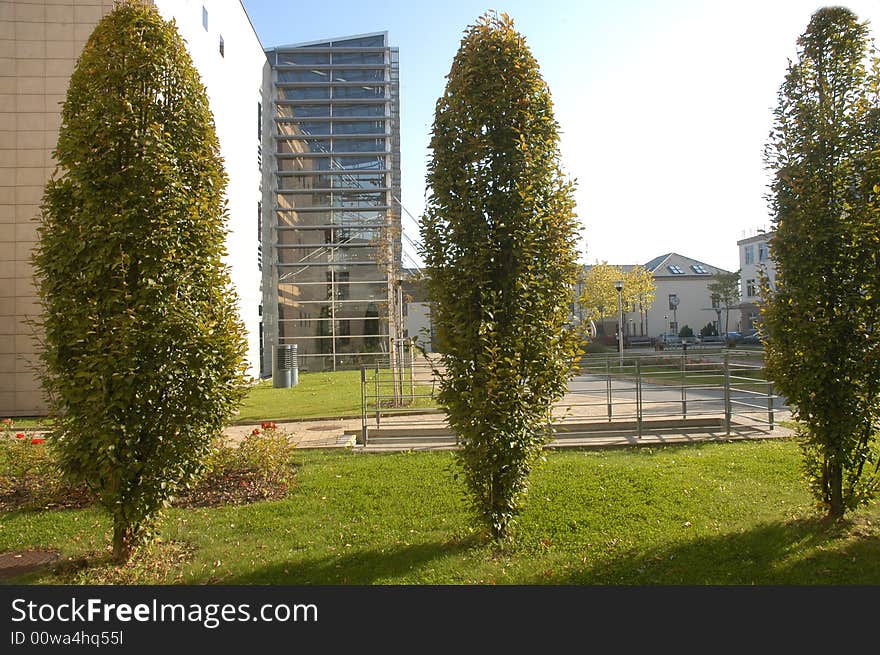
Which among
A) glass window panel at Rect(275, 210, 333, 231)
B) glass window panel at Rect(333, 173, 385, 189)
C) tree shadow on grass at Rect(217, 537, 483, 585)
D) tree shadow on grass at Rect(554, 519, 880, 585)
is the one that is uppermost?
glass window panel at Rect(333, 173, 385, 189)

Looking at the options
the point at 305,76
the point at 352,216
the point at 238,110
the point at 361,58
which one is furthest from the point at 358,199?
the point at 361,58

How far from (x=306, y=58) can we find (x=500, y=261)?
115ft

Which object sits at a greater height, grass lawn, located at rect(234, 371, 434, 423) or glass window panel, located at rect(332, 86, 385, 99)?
glass window panel, located at rect(332, 86, 385, 99)

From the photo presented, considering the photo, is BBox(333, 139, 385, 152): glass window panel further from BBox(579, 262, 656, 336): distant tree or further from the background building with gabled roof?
the background building with gabled roof

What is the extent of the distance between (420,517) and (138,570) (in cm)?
280

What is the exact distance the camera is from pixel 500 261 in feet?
17.9

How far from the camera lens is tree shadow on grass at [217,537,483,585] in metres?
5.08

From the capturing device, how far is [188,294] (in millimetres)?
5305

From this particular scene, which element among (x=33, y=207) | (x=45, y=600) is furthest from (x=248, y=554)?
(x=33, y=207)

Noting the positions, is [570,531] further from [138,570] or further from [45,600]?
[45,600]

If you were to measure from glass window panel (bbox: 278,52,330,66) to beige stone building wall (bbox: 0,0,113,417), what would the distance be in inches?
771

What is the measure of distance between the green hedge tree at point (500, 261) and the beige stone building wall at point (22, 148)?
16.1m

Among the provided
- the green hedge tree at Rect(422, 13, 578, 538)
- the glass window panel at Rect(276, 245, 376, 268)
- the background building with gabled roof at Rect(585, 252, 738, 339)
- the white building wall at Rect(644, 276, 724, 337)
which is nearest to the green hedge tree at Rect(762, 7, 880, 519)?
the green hedge tree at Rect(422, 13, 578, 538)

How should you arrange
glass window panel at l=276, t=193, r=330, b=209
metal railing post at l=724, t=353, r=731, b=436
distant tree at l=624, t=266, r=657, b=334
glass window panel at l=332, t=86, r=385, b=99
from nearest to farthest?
metal railing post at l=724, t=353, r=731, b=436, glass window panel at l=276, t=193, r=330, b=209, glass window panel at l=332, t=86, r=385, b=99, distant tree at l=624, t=266, r=657, b=334
